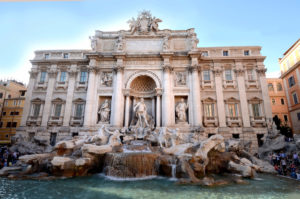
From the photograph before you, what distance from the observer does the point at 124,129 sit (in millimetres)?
15852

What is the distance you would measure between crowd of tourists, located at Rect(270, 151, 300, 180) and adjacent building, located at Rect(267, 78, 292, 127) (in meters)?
18.1

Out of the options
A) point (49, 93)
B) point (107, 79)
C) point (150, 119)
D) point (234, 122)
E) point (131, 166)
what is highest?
point (107, 79)

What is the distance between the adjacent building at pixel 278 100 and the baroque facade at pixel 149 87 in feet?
47.2

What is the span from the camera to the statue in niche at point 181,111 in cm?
1725

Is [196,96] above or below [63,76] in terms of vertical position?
below

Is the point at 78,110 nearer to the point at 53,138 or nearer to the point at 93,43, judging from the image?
the point at 53,138

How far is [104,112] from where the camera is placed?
701 inches

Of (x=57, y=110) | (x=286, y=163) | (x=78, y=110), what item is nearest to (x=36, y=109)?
(x=57, y=110)

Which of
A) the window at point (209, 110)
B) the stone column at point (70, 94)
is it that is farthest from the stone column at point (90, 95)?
the window at point (209, 110)

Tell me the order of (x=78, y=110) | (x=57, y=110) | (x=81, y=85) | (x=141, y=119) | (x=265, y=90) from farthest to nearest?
(x=81, y=85) < (x=57, y=110) < (x=78, y=110) < (x=265, y=90) < (x=141, y=119)

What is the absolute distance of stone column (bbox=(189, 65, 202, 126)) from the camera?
1678 centimetres

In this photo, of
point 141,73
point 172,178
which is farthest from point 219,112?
point 172,178

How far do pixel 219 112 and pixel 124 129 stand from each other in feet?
35.1

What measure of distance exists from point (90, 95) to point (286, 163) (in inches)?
745
